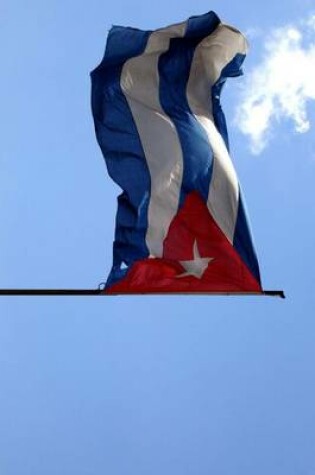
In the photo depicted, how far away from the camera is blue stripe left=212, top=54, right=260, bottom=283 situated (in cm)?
1395

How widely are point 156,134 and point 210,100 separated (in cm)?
168

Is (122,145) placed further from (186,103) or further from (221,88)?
(221,88)

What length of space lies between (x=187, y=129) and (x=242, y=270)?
3500 millimetres

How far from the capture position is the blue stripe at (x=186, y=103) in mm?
14789

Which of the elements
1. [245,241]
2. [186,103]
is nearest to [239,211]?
[245,241]

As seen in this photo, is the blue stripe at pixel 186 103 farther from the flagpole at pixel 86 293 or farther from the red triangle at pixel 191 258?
the flagpole at pixel 86 293

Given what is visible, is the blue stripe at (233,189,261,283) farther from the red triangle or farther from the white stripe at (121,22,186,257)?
the white stripe at (121,22,186,257)

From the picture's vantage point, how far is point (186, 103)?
15.9 metres

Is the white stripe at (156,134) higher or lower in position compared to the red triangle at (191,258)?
higher

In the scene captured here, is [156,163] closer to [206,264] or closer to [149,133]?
[149,133]

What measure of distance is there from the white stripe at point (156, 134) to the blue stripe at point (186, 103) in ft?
0.44

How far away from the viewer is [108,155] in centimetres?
1552

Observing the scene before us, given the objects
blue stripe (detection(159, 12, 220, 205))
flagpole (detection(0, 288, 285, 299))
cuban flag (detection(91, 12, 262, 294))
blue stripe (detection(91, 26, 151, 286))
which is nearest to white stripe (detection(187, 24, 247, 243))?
cuban flag (detection(91, 12, 262, 294))

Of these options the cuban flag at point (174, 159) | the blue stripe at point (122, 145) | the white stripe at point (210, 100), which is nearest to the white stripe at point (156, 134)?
the cuban flag at point (174, 159)
